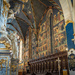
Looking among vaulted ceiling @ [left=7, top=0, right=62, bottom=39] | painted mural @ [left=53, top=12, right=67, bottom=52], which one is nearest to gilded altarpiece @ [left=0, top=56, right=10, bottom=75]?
painted mural @ [left=53, top=12, right=67, bottom=52]

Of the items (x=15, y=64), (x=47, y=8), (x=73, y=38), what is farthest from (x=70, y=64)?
(x=47, y=8)

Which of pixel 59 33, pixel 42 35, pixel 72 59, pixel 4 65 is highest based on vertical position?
pixel 42 35

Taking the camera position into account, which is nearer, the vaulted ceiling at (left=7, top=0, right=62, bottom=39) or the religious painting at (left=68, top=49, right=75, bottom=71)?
the religious painting at (left=68, top=49, right=75, bottom=71)

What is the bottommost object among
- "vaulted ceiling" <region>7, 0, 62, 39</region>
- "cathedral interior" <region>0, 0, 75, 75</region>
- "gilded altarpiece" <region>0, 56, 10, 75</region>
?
"gilded altarpiece" <region>0, 56, 10, 75</region>

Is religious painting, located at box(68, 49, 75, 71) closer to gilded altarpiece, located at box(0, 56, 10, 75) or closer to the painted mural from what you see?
the painted mural

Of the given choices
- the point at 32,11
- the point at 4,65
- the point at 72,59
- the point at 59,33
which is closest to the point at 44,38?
the point at 59,33

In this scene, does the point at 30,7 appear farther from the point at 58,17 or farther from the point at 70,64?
the point at 70,64

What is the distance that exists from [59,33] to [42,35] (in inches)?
188

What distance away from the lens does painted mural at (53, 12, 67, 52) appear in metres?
14.2

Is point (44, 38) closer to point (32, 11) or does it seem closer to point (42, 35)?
point (42, 35)

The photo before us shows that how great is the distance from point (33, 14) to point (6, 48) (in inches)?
438

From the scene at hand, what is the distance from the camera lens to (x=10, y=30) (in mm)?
20609

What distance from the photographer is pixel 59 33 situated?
15.0 metres

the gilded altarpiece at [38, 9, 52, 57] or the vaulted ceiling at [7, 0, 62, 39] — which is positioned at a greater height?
the vaulted ceiling at [7, 0, 62, 39]
